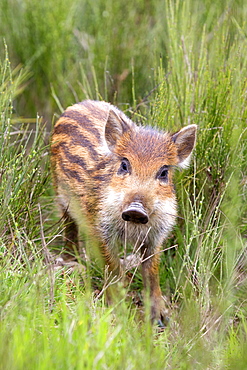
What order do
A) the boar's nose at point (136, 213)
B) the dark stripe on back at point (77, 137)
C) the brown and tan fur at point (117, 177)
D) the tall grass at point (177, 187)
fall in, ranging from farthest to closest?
the dark stripe on back at point (77, 137) → the brown and tan fur at point (117, 177) → the boar's nose at point (136, 213) → the tall grass at point (177, 187)

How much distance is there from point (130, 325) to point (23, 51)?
3.73m

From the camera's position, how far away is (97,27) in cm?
593

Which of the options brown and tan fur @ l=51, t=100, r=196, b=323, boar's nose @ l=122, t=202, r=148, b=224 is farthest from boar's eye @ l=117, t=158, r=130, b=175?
boar's nose @ l=122, t=202, r=148, b=224

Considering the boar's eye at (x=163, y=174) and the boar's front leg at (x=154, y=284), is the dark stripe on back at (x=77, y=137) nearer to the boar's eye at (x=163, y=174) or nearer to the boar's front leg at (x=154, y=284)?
the boar's eye at (x=163, y=174)

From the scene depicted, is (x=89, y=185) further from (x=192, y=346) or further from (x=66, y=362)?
(x=66, y=362)

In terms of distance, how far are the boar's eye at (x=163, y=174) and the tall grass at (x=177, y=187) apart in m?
0.20

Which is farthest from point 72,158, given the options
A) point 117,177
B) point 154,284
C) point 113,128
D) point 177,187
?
point 154,284

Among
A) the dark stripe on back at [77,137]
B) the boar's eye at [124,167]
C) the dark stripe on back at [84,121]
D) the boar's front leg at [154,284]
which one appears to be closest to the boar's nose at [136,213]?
the boar's eye at [124,167]

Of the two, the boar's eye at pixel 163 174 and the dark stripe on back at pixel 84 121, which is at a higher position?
the dark stripe on back at pixel 84 121

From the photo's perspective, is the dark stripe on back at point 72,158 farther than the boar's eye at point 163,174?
Yes

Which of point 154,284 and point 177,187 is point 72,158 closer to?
point 177,187

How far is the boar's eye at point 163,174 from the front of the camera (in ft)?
11.9

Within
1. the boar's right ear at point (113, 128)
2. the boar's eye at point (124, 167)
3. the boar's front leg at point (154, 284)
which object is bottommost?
the boar's front leg at point (154, 284)

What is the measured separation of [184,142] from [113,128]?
49 centimetres
